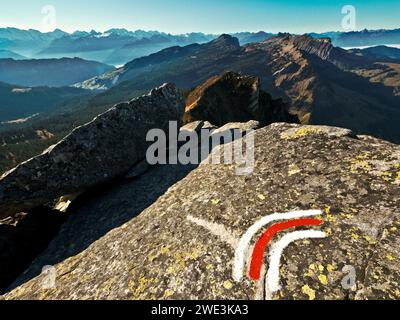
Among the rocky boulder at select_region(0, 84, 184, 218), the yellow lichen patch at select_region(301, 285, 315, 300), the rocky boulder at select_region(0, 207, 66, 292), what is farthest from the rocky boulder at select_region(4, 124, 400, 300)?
the rocky boulder at select_region(0, 84, 184, 218)

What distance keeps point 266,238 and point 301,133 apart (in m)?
6.09

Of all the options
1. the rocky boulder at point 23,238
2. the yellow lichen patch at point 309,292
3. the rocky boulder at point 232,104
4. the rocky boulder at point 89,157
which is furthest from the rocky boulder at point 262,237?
the rocky boulder at point 232,104

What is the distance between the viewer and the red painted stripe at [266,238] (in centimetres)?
870

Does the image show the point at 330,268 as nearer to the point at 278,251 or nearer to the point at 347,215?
the point at 278,251

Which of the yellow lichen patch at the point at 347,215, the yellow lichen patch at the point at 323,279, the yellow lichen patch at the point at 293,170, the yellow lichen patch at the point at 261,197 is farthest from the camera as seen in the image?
the yellow lichen patch at the point at 293,170

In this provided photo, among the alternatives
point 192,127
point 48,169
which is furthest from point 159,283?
point 192,127

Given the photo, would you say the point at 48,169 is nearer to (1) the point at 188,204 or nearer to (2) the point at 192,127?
(1) the point at 188,204

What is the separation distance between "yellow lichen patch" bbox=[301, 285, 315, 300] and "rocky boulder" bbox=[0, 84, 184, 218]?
37.8ft

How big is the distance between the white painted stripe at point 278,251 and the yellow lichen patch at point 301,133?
554 centimetres

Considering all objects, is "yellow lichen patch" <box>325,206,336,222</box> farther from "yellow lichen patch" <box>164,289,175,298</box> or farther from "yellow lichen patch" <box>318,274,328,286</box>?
"yellow lichen patch" <box>164,289,175,298</box>

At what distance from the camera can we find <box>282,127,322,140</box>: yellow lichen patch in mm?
13363

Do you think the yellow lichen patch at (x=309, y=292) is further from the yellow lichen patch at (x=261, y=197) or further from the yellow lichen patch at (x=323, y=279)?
the yellow lichen patch at (x=261, y=197)

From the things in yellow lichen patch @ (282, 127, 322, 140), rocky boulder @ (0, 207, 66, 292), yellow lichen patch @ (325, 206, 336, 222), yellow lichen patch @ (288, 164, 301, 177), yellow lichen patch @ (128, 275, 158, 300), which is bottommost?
rocky boulder @ (0, 207, 66, 292)

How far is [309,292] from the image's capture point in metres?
7.72
